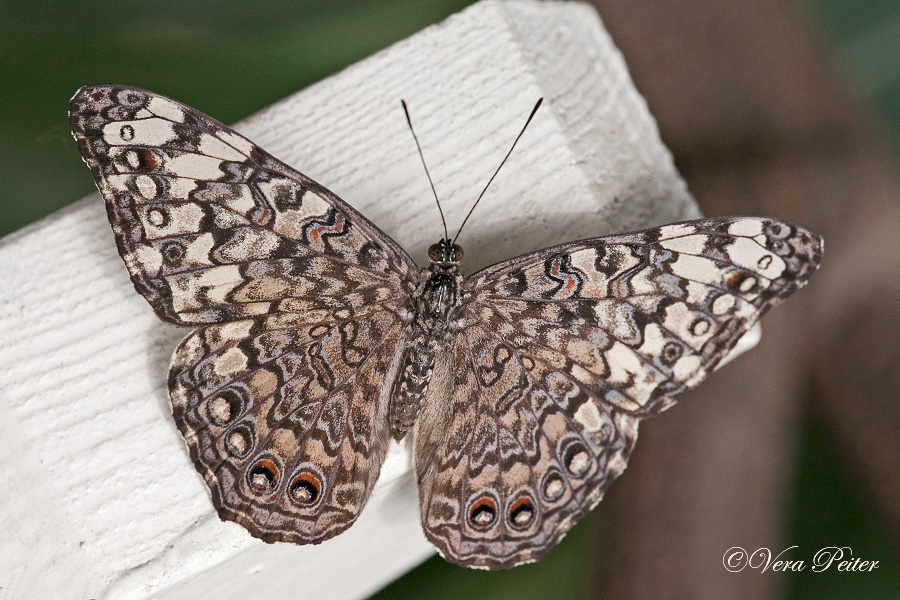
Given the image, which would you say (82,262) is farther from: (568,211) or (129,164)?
(568,211)

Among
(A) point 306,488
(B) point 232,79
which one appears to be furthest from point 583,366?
(B) point 232,79

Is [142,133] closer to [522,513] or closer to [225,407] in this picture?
[225,407]

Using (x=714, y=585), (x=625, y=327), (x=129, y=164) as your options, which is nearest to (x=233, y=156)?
(x=129, y=164)

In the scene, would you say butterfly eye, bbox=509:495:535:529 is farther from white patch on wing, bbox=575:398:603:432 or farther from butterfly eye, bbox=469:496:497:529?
white patch on wing, bbox=575:398:603:432

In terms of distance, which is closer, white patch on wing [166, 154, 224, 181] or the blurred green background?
white patch on wing [166, 154, 224, 181]

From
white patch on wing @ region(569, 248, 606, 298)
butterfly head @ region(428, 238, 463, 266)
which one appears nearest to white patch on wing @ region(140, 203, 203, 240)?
butterfly head @ region(428, 238, 463, 266)

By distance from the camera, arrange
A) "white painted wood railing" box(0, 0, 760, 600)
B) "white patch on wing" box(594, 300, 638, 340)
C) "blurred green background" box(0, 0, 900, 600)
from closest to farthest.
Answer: "white painted wood railing" box(0, 0, 760, 600) → "white patch on wing" box(594, 300, 638, 340) → "blurred green background" box(0, 0, 900, 600)

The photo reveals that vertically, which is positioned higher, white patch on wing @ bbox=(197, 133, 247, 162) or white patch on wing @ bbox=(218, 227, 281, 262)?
white patch on wing @ bbox=(197, 133, 247, 162)
